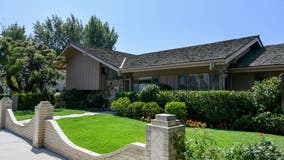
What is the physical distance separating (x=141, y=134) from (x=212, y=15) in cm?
1002

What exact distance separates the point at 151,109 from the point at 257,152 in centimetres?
854

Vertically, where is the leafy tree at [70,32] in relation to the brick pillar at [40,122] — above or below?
above

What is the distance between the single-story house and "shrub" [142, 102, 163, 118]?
11.5ft

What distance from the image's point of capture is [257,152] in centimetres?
320

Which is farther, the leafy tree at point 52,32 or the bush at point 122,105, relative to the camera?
the leafy tree at point 52,32

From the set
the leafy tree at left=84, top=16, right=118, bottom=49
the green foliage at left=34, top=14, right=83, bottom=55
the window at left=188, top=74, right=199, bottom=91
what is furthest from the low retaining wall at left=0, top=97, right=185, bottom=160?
the green foliage at left=34, top=14, right=83, bottom=55

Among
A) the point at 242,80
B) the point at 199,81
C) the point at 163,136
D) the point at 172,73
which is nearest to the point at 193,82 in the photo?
the point at 199,81

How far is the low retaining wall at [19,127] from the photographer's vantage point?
28.7 feet

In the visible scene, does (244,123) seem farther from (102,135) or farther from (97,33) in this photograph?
(97,33)

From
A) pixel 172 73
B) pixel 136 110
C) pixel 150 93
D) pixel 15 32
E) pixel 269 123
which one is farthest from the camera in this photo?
pixel 15 32

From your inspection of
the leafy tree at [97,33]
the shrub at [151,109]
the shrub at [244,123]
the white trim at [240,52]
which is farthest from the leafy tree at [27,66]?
the leafy tree at [97,33]

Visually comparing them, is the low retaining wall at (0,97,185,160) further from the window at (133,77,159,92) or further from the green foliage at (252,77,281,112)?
the window at (133,77,159,92)

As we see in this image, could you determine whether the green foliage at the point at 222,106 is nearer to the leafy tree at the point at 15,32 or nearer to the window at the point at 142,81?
the window at the point at 142,81

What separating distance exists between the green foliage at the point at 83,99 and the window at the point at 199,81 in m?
7.05
